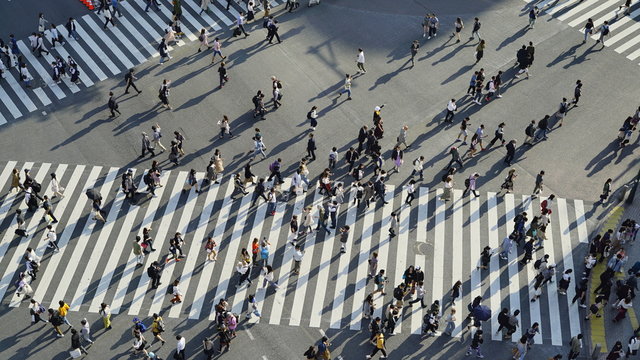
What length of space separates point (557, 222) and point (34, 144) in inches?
1076

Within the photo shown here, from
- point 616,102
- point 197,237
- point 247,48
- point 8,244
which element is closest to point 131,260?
point 197,237

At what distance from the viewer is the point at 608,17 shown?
48.3 metres

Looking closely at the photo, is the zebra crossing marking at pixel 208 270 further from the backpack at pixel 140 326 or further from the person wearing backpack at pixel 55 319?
the person wearing backpack at pixel 55 319

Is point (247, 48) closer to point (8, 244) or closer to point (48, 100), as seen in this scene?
point (48, 100)

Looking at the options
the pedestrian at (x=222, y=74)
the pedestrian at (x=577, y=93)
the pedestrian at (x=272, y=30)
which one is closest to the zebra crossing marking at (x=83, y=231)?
the pedestrian at (x=222, y=74)

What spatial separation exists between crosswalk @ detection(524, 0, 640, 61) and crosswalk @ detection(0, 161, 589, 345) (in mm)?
14157

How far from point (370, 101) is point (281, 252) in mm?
11852

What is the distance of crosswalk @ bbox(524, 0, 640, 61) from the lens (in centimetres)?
4631

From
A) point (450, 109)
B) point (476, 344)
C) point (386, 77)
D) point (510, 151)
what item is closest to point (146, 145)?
point (386, 77)

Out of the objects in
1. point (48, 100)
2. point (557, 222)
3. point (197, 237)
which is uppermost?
point (48, 100)

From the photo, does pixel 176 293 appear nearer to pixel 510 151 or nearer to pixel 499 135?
pixel 510 151

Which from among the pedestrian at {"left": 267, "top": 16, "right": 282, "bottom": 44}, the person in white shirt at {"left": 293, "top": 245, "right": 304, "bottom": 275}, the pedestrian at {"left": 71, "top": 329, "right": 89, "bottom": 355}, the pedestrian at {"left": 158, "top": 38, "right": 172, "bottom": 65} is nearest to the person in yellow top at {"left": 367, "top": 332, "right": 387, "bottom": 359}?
the person in white shirt at {"left": 293, "top": 245, "right": 304, "bottom": 275}

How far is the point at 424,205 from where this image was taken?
37406 mm

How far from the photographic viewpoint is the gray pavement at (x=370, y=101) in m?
39.8
